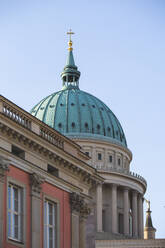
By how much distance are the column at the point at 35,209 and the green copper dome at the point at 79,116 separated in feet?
264

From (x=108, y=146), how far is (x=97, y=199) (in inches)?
329

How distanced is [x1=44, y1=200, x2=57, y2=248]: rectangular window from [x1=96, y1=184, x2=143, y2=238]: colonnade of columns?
74.6m

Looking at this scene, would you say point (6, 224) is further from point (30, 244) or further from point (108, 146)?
point (108, 146)

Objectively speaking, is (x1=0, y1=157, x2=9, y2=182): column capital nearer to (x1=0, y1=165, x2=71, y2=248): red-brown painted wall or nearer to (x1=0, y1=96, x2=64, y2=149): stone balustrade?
(x1=0, y1=165, x2=71, y2=248): red-brown painted wall

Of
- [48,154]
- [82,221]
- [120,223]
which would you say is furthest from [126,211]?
[48,154]

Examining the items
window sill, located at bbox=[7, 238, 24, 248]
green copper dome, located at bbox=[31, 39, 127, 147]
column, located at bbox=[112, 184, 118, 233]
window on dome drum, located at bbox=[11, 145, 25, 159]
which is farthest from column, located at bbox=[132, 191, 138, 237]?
window sill, located at bbox=[7, 238, 24, 248]

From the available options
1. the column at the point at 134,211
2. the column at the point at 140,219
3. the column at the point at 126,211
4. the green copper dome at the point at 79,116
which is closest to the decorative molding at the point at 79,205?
the column at the point at 126,211

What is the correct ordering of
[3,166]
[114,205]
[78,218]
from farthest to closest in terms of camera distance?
[114,205], [78,218], [3,166]

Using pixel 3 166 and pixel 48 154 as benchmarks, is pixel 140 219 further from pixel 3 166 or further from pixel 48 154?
pixel 3 166

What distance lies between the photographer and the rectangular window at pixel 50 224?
5084 cm

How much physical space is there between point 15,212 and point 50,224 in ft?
13.1

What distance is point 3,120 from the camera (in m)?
46.7

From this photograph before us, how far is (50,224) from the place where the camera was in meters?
51.5

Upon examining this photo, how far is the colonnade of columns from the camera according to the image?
127875 millimetres
